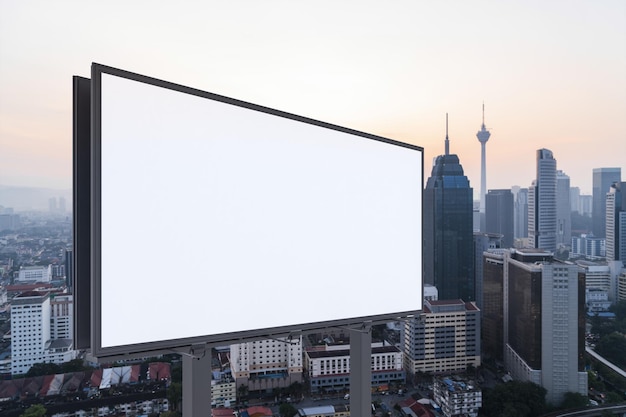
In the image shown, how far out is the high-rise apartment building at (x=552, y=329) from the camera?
26.7ft

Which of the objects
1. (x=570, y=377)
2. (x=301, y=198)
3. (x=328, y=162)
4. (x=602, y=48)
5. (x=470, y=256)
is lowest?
(x=570, y=377)

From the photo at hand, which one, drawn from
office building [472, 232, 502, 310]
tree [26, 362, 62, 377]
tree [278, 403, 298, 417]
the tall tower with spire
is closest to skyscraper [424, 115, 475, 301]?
office building [472, 232, 502, 310]

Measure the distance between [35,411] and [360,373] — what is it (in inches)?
140

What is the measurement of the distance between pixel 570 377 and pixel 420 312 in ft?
24.8

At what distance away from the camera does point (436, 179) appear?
14.2 meters

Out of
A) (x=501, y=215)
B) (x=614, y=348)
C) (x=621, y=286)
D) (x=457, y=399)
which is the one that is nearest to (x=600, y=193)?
(x=621, y=286)

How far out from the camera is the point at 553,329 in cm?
834

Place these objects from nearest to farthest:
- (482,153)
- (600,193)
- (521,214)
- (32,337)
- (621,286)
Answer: (32,337) → (482,153) → (621,286) → (600,193) → (521,214)

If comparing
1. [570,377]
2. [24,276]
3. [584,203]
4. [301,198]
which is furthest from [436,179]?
[301,198]

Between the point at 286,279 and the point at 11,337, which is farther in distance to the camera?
the point at 11,337

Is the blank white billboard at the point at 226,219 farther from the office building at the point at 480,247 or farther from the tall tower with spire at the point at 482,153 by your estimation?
the office building at the point at 480,247

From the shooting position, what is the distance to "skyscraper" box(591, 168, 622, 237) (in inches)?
423

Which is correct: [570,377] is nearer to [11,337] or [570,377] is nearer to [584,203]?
[584,203]

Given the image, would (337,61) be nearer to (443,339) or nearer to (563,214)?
(443,339)
